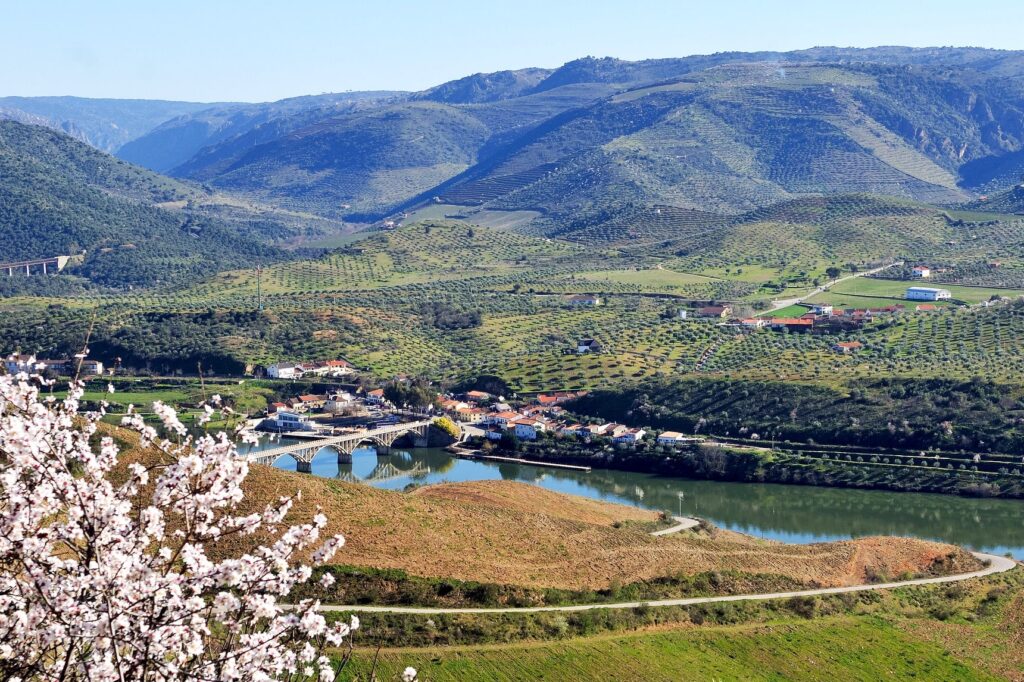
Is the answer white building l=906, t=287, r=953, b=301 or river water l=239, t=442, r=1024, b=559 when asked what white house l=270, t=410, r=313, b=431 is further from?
white building l=906, t=287, r=953, b=301

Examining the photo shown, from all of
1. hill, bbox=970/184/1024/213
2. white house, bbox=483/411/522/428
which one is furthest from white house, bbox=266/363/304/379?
hill, bbox=970/184/1024/213

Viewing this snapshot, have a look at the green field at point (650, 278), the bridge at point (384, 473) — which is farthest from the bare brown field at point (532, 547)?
the green field at point (650, 278)

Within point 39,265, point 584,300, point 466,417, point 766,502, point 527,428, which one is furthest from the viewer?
point 39,265

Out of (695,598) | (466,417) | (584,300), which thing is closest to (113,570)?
(695,598)

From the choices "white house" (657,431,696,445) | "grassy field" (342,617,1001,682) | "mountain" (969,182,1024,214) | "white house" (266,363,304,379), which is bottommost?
"white house" (657,431,696,445)

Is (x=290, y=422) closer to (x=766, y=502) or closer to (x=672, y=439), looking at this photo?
(x=672, y=439)

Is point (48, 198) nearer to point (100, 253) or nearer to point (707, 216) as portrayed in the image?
point (100, 253)
